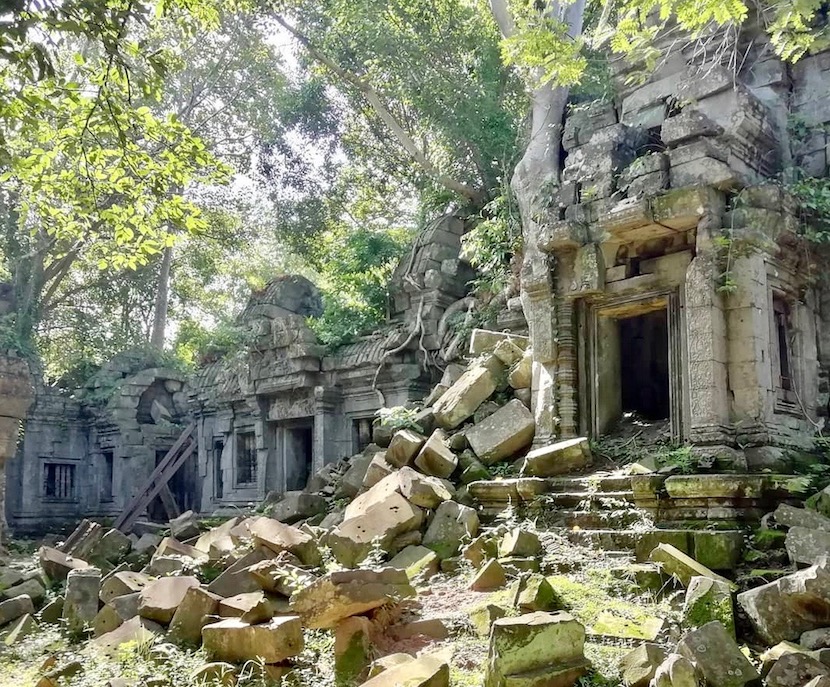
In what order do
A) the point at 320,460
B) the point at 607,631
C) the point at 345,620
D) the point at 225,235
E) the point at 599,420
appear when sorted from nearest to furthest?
the point at 607,631, the point at 345,620, the point at 599,420, the point at 320,460, the point at 225,235

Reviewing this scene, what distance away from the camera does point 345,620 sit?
208 inches

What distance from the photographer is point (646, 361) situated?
10.2 m

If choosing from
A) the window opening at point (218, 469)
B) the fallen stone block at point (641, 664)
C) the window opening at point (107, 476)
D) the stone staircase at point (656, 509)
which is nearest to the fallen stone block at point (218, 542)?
the stone staircase at point (656, 509)

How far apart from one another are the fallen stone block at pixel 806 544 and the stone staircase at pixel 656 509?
1.56 ft

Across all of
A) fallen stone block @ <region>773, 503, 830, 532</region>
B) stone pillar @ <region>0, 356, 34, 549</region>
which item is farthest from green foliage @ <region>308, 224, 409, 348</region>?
fallen stone block @ <region>773, 503, 830, 532</region>

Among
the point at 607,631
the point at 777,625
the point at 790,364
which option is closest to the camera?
the point at 777,625

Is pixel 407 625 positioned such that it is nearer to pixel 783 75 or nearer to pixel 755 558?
pixel 755 558

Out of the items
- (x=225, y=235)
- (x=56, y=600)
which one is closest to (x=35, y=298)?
(x=225, y=235)

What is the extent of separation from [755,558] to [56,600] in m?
6.51

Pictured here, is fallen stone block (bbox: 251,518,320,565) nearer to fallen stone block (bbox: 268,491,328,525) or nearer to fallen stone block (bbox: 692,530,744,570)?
fallen stone block (bbox: 268,491,328,525)

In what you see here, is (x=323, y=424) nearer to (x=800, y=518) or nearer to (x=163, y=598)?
(x=163, y=598)

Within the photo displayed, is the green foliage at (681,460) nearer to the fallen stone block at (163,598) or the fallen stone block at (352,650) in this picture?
the fallen stone block at (352,650)

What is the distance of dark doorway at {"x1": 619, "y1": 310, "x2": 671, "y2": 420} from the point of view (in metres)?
10.2

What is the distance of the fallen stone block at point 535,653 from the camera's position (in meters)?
4.24
